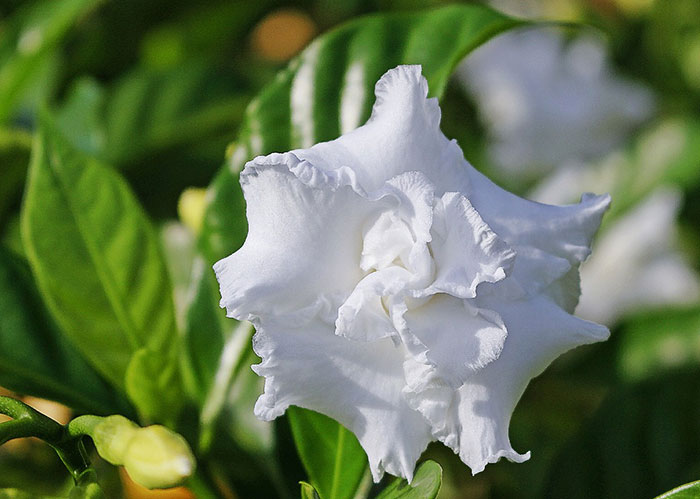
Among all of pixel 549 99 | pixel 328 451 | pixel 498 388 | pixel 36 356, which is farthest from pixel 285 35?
pixel 498 388

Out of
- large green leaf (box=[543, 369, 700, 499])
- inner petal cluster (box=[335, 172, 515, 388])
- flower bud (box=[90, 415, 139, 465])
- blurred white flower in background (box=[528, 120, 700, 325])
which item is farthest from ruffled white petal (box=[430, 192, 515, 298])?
blurred white flower in background (box=[528, 120, 700, 325])

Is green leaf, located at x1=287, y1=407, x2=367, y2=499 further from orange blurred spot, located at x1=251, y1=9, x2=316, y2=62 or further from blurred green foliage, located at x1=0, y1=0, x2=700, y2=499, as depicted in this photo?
orange blurred spot, located at x1=251, y1=9, x2=316, y2=62

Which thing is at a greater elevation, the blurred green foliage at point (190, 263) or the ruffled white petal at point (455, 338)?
the ruffled white petal at point (455, 338)

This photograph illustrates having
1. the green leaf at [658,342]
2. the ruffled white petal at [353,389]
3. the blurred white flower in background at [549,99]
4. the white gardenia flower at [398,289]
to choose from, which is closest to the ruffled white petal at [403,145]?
the white gardenia flower at [398,289]

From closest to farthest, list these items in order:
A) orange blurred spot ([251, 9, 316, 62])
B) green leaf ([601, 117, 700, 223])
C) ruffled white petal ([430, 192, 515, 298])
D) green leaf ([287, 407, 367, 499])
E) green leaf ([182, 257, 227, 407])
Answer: ruffled white petal ([430, 192, 515, 298]), green leaf ([287, 407, 367, 499]), green leaf ([182, 257, 227, 407]), green leaf ([601, 117, 700, 223]), orange blurred spot ([251, 9, 316, 62])

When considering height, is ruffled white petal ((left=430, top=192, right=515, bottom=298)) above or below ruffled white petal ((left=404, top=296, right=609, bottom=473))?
above

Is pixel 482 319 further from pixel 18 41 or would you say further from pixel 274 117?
pixel 18 41

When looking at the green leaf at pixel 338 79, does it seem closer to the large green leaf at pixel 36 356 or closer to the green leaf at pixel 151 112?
the large green leaf at pixel 36 356

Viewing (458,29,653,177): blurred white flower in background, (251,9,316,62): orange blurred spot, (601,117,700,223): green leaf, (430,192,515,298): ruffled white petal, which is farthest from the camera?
(251,9,316,62): orange blurred spot
